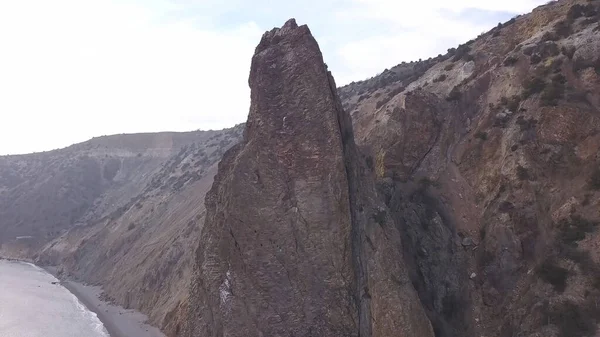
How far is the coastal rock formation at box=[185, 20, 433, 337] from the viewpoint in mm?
22109

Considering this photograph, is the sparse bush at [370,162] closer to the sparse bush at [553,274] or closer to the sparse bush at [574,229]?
the sparse bush at [574,229]

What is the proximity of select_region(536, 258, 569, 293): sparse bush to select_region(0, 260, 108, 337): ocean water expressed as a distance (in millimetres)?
34867

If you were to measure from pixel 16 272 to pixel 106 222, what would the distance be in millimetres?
15296

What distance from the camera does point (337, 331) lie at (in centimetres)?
2194

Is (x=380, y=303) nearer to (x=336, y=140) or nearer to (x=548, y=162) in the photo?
(x=336, y=140)

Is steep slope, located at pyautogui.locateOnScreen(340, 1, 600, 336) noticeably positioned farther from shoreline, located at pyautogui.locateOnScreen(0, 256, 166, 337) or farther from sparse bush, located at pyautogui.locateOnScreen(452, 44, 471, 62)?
shoreline, located at pyautogui.locateOnScreen(0, 256, 166, 337)

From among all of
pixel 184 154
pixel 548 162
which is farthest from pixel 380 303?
pixel 184 154

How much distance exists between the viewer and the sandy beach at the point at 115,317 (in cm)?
4144

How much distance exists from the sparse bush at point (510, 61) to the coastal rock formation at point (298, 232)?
12396 mm

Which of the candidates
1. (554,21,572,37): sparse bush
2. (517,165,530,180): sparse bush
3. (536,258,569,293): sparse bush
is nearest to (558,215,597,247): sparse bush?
(536,258,569,293): sparse bush

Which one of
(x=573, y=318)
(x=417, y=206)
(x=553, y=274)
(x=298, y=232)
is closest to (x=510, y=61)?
(x=417, y=206)

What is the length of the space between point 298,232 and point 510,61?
18.5m

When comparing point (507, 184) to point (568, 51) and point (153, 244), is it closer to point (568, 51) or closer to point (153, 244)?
point (568, 51)

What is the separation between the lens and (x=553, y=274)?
21.0 m
